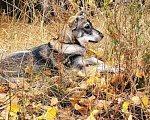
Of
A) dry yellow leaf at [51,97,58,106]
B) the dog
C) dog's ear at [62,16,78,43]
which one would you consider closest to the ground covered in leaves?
dry yellow leaf at [51,97,58,106]

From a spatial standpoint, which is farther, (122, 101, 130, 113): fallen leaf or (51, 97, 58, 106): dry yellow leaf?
(51, 97, 58, 106): dry yellow leaf

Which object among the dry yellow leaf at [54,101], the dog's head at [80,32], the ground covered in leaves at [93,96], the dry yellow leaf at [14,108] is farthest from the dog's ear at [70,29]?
the dry yellow leaf at [14,108]

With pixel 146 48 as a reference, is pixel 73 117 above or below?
below

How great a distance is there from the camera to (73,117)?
201 centimetres

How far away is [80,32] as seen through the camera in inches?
133

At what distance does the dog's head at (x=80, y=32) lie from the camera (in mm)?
3291

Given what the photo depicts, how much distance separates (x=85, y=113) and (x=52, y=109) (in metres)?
0.27

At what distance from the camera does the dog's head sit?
10.8 ft

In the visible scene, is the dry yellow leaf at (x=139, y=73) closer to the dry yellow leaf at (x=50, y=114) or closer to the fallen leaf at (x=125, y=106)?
the fallen leaf at (x=125, y=106)

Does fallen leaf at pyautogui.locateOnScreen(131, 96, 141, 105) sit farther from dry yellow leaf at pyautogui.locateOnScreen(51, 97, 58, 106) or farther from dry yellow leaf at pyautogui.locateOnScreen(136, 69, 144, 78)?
dry yellow leaf at pyautogui.locateOnScreen(51, 97, 58, 106)

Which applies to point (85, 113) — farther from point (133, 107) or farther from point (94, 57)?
point (94, 57)

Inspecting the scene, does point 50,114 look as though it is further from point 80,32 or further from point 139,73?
point 80,32

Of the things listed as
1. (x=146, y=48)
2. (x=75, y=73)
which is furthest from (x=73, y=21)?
(x=146, y=48)

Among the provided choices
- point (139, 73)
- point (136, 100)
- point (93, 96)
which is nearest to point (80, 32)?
point (139, 73)
